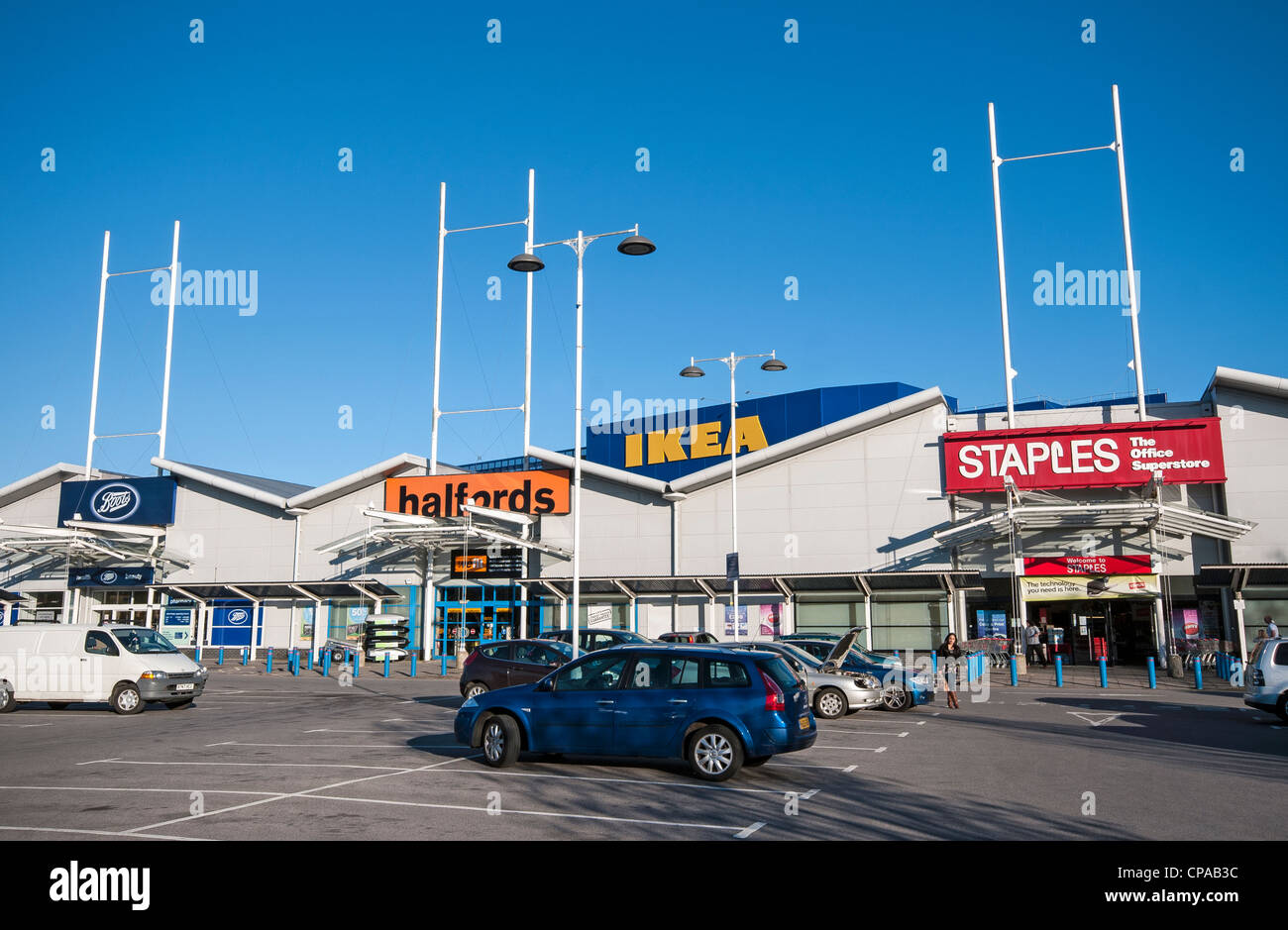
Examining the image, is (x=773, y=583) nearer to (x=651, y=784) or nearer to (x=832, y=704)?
(x=832, y=704)

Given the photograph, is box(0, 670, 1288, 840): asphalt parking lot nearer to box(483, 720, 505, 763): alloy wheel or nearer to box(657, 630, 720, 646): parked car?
box(483, 720, 505, 763): alloy wheel

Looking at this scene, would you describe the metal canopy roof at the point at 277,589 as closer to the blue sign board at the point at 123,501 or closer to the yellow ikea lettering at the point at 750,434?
the blue sign board at the point at 123,501

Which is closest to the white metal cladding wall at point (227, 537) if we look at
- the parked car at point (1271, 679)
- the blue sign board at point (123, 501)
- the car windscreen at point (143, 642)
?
the blue sign board at point (123, 501)

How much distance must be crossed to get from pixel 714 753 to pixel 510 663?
9600 mm

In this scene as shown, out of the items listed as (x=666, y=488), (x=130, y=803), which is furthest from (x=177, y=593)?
(x=130, y=803)

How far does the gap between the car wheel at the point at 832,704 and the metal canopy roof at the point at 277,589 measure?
27.1 metres

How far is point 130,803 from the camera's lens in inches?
404

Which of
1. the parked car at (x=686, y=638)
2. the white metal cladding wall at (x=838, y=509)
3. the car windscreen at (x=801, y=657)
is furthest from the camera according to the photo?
the white metal cladding wall at (x=838, y=509)

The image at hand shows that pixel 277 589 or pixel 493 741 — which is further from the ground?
pixel 277 589

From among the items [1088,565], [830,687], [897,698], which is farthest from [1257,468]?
[830,687]

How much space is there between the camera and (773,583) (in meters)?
35.8

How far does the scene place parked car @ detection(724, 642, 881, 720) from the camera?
18.9 metres

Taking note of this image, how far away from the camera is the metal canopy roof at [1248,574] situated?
30.3 metres
